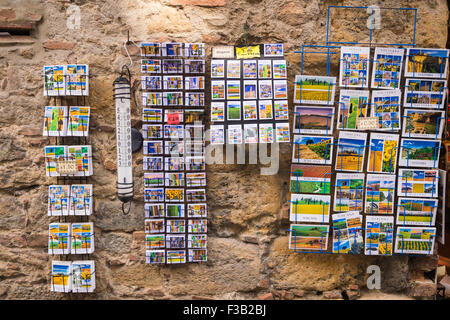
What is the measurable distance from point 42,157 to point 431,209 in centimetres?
241

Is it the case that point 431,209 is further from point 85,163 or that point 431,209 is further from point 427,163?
point 85,163

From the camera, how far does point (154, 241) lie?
66.3 inches

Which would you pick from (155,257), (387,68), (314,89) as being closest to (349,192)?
(314,89)

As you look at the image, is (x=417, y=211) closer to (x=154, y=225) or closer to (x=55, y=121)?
(x=154, y=225)

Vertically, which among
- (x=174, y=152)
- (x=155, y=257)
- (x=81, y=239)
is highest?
(x=174, y=152)

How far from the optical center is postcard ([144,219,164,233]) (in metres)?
1.68

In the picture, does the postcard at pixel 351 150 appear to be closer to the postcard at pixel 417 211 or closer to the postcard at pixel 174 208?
the postcard at pixel 417 211

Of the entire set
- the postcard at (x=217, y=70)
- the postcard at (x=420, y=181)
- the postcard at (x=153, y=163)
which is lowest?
the postcard at (x=420, y=181)

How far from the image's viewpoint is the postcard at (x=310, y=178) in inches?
65.9

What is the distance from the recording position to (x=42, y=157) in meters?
1.70

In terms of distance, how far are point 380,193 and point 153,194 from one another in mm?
1382

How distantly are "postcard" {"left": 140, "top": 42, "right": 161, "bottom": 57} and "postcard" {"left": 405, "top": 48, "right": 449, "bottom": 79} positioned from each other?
1.47 metres

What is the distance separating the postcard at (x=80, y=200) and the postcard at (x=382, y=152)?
1700 mm

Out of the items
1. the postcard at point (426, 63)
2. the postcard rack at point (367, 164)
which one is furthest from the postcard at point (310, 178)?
the postcard at point (426, 63)
